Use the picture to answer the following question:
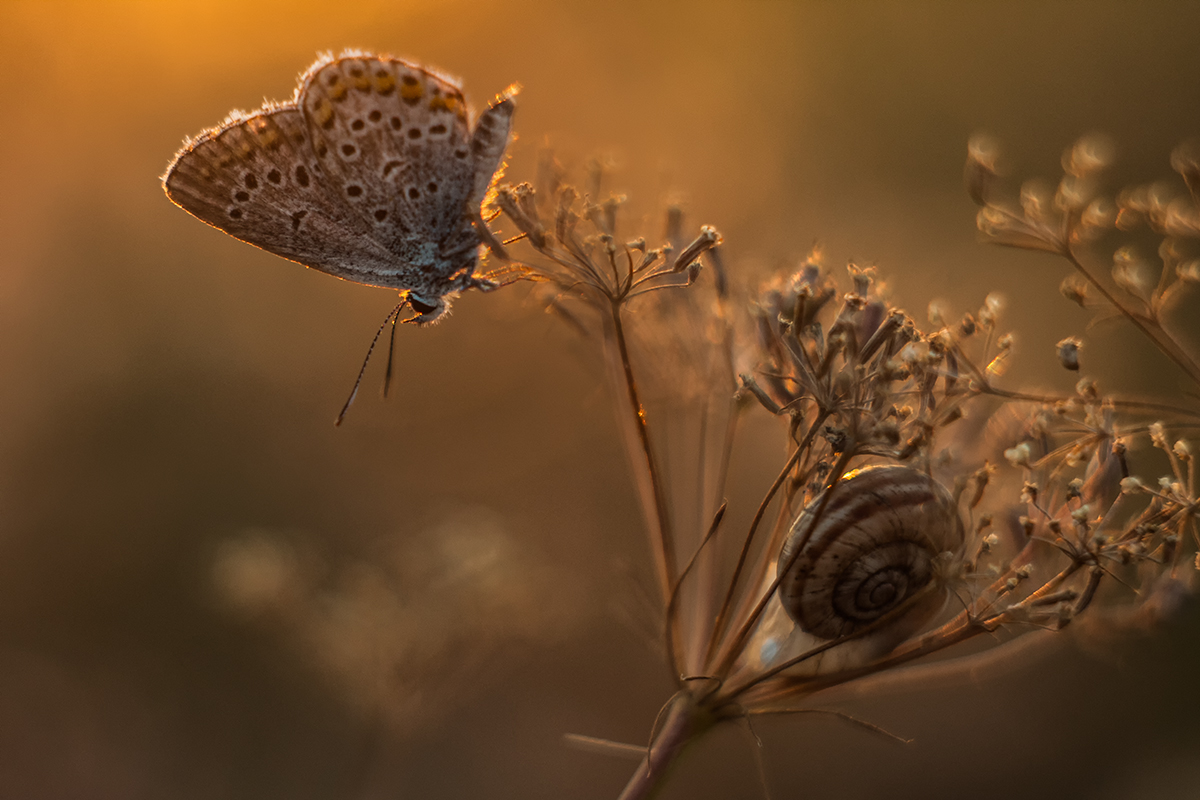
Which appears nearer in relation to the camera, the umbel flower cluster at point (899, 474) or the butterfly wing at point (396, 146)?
the umbel flower cluster at point (899, 474)

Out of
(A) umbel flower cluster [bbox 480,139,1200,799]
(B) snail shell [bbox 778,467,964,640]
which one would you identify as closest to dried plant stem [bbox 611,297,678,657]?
(A) umbel flower cluster [bbox 480,139,1200,799]

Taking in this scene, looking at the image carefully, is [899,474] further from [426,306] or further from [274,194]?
[274,194]

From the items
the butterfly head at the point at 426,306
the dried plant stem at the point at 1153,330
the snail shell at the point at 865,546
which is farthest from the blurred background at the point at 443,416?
the dried plant stem at the point at 1153,330

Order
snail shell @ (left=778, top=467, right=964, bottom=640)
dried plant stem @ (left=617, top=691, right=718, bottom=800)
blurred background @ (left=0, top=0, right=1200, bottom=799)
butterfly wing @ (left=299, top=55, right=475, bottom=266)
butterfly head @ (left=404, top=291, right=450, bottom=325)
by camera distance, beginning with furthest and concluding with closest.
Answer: blurred background @ (left=0, top=0, right=1200, bottom=799) < butterfly head @ (left=404, top=291, right=450, bottom=325) < butterfly wing @ (left=299, top=55, right=475, bottom=266) < dried plant stem @ (left=617, top=691, right=718, bottom=800) < snail shell @ (left=778, top=467, right=964, bottom=640)

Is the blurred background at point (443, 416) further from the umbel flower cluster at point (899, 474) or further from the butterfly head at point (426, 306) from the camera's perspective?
the umbel flower cluster at point (899, 474)

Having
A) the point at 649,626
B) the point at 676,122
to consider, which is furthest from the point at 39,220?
the point at 649,626

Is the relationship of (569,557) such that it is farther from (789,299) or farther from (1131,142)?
(1131,142)

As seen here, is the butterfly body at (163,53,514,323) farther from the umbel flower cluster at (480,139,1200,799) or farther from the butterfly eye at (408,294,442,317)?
the umbel flower cluster at (480,139,1200,799)
